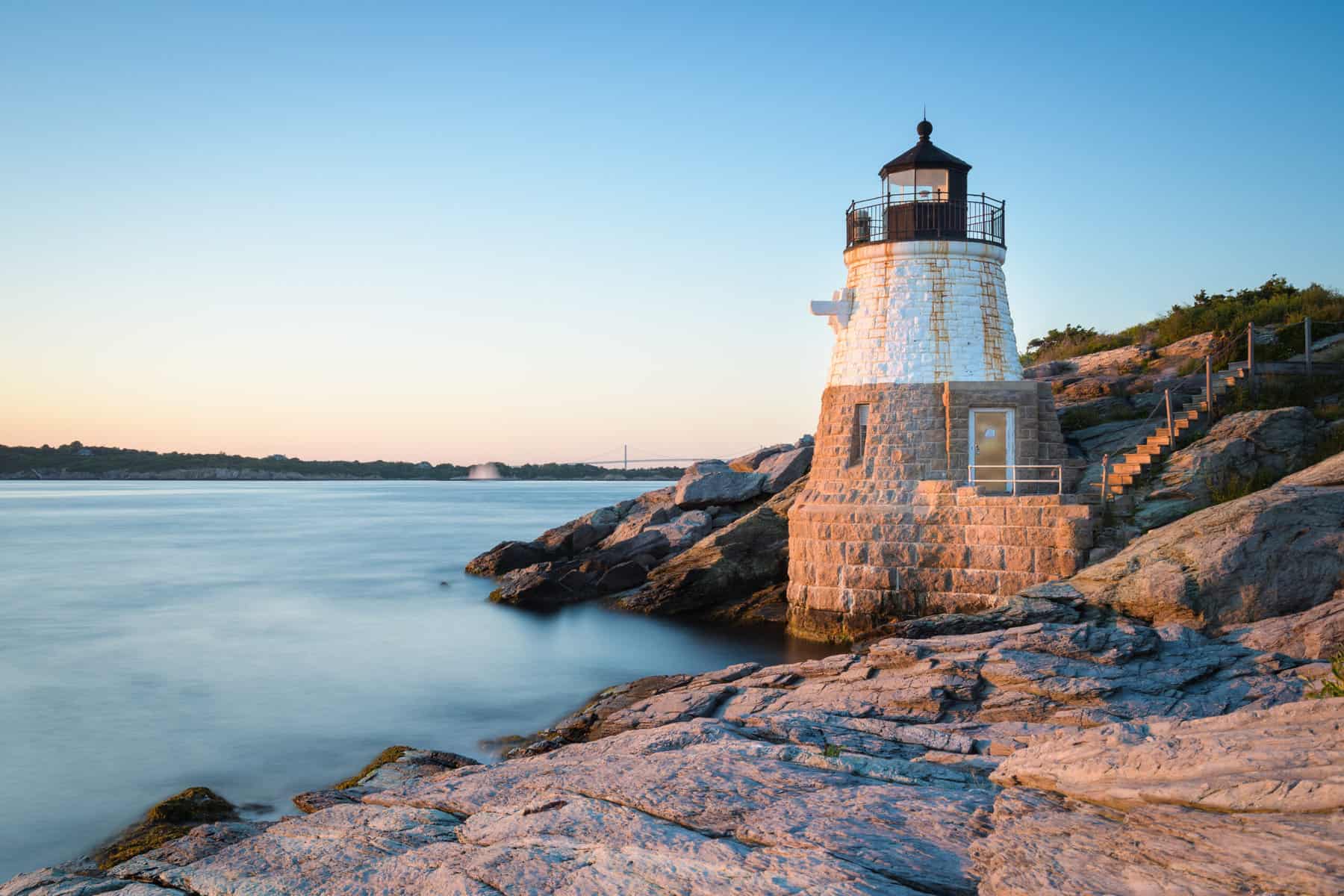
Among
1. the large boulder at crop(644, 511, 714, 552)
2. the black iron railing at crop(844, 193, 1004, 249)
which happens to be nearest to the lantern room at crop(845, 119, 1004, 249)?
the black iron railing at crop(844, 193, 1004, 249)

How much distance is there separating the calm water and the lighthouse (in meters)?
1.82

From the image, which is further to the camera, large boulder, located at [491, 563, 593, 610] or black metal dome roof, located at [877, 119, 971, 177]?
large boulder, located at [491, 563, 593, 610]

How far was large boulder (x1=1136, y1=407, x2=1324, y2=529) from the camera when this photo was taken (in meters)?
13.6

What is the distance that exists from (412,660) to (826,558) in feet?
25.6

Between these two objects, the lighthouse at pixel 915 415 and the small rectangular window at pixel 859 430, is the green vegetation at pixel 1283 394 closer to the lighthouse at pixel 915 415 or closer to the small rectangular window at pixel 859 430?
the lighthouse at pixel 915 415

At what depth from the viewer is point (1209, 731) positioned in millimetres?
5352

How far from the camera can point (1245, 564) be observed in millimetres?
10781

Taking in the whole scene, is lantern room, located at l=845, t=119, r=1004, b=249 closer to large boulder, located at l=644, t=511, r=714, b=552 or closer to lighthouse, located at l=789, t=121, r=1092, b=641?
lighthouse, located at l=789, t=121, r=1092, b=641

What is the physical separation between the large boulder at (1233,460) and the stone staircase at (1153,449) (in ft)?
0.98

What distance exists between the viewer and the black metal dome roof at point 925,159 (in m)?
16.1

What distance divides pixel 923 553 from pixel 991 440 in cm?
246

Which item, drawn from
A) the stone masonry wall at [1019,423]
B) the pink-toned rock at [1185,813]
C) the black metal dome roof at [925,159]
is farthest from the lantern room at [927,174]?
the pink-toned rock at [1185,813]

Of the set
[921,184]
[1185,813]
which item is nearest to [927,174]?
[921,184]

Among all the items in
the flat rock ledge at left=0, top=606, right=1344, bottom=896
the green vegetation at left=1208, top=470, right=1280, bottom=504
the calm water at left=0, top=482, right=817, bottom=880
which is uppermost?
the green vegetation at left=1208, top=470, right=1280, bottom=504
